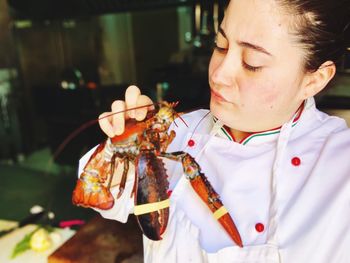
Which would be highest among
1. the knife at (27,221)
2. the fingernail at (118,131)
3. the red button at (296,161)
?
the fingernail at (118,131)

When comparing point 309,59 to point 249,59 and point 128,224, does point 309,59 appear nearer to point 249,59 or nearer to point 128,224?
point 249,59

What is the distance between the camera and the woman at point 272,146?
0.95 metres

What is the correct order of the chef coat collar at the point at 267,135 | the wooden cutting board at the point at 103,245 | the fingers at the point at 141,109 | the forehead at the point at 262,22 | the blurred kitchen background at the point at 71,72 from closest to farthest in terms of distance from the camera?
the forehead at the point at 262,22 < the fingers at the point at 141,109 < the chef coat collar at the point at 267,135 < the wooden cutting board at the point at 103,245 < the blurred kitchen background at the point at 71,72

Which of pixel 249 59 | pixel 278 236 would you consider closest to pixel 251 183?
pixel 278 236

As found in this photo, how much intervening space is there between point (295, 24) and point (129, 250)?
1.11 metres

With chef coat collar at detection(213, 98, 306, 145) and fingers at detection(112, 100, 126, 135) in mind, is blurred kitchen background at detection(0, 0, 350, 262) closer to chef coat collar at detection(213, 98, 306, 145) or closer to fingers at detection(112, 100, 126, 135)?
chef coat collar at detection(213, 98, 306, 145)

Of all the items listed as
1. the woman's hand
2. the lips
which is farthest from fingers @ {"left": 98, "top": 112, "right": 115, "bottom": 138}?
the lips

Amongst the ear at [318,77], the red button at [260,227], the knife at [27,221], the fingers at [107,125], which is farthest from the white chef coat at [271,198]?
the knife at [27,221]

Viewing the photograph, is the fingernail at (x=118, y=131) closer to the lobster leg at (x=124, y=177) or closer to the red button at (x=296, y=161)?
the lobster leg at (x=124, y=177)

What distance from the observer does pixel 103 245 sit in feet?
5.00

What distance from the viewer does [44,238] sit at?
6.11ft

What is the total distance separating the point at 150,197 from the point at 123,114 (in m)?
0.26

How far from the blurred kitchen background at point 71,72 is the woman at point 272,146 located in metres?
2.12

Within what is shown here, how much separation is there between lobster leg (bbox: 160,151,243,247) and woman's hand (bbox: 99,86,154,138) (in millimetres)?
143
